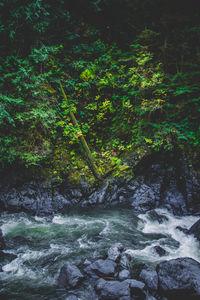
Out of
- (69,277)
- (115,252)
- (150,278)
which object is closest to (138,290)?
(150,278)

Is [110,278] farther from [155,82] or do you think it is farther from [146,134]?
[155,82]

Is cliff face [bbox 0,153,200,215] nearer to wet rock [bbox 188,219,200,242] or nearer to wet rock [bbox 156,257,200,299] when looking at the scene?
wet rock [bbox 188,219,200,242]

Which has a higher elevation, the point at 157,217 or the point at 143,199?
the point at 143,199

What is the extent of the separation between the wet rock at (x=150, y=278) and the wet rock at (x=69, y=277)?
1.43 metres

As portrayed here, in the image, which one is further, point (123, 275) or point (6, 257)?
point (6, 257)

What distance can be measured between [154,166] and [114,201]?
2.54 m

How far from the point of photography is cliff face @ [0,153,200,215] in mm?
6730

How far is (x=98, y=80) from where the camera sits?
8.48 metres

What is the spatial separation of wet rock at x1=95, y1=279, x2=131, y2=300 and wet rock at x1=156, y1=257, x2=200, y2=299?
823mm

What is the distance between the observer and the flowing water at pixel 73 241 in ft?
12.2

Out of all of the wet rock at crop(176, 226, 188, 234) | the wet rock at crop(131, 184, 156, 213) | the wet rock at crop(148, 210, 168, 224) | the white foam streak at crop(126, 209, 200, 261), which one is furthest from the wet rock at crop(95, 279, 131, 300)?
the wet rock at crop(131, 184, 156, 213)

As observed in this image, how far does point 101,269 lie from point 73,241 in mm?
1705

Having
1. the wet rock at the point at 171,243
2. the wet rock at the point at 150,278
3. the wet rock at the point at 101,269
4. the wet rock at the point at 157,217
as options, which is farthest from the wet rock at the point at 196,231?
the wet rock at the point at 101,269

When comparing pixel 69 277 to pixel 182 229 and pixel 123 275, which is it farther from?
pixel 182 229
